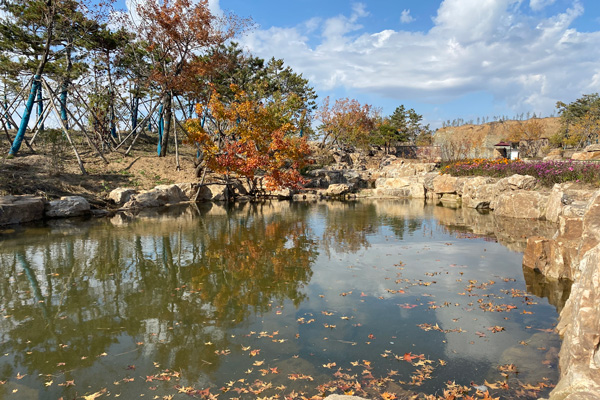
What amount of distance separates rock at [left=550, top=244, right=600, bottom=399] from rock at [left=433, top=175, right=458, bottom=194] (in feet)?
63.0

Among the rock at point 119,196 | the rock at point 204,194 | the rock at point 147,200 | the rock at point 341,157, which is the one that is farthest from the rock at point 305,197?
the rock at point 341,157

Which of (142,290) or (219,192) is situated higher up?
(219,192)

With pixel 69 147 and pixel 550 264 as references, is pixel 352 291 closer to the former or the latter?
pixel 550 264

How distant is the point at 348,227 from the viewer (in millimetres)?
13312

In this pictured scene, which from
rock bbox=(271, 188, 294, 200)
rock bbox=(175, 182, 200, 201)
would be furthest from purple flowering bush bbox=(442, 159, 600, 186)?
rock bbox=(175, 182, 200, 201)

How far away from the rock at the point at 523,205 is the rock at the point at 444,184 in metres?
6.63

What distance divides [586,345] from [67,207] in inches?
685

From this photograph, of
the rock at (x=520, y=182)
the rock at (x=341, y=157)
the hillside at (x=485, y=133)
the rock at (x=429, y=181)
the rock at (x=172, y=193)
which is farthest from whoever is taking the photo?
the hillside at (x=485, y=133)

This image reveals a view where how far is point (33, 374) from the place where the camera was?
4.17 meters

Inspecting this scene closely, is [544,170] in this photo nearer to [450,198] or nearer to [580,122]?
[450,198]

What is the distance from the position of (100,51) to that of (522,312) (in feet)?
99.0

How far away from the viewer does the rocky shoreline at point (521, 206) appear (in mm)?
3324

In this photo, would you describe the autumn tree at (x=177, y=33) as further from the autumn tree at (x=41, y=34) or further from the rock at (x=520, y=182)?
the rock at (x=520, y=182)

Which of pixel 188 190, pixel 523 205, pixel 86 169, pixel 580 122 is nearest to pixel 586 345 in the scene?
pixel 523 205
